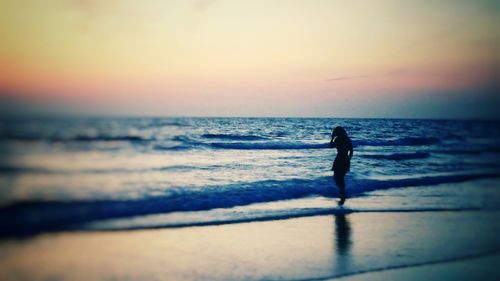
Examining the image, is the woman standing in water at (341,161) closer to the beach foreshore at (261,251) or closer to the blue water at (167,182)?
the blue water at (167,182)

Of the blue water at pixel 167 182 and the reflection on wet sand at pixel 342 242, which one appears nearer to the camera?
the reflection on wet sand at pixel 342 242

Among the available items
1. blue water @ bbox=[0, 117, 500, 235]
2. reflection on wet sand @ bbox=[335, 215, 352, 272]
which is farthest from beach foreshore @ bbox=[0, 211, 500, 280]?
blue water @ bbox=[0, 117, 500, 235]

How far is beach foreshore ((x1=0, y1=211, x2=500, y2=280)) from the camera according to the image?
5371mm

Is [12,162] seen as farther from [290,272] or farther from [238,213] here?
[290,272]

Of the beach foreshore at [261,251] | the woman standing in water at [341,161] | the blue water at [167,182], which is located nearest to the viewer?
the beach foreshore at [261,251]

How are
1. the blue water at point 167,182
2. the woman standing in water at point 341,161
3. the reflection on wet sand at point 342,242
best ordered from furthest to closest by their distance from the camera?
1. the woman standing in water at point 341,161
2. the blue water at point 167,182
3. the reflection on wet sand at point 342,242

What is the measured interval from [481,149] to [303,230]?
28.2m

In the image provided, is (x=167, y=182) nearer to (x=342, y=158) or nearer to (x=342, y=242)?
(x=342, y=158)

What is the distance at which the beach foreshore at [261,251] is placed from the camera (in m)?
5.37

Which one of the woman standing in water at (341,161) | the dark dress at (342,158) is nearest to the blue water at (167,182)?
the woman standing in water at (341,161)

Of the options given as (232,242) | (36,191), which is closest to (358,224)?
(232,242)

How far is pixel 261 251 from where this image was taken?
20.7ft

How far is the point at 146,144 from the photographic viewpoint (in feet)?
74.4

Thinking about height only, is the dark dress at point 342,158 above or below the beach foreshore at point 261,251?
above
